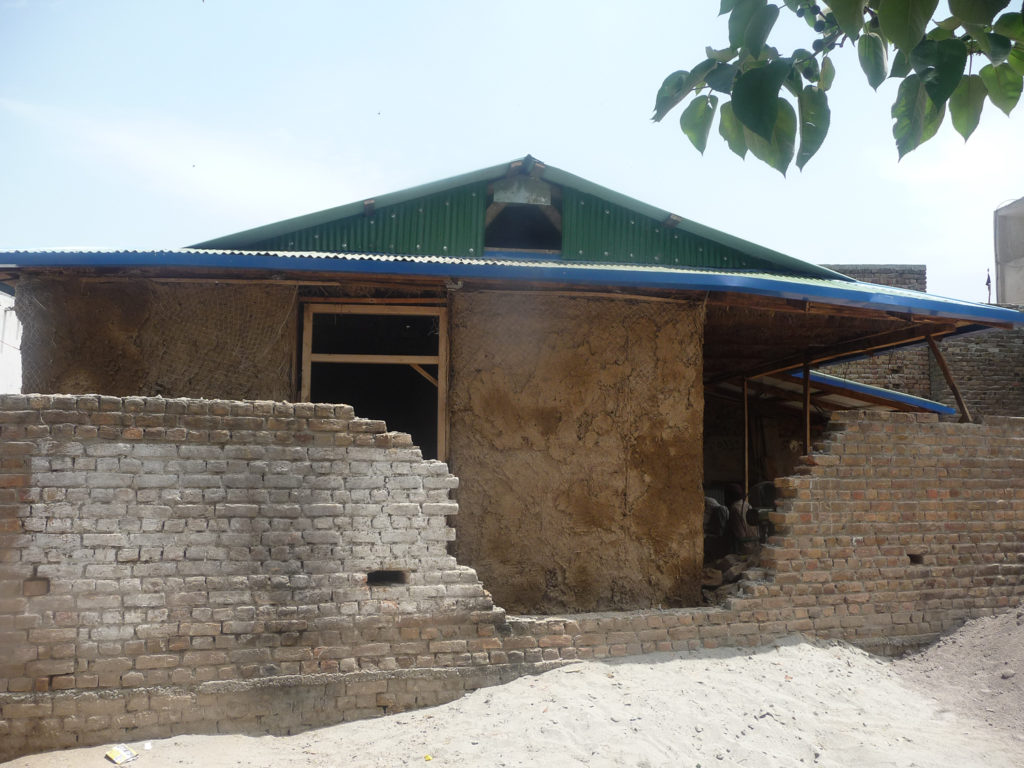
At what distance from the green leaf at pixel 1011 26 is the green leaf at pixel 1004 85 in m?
0.06

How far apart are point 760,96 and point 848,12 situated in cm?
20

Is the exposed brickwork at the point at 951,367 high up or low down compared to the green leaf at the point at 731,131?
up

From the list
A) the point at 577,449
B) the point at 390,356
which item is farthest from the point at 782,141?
the point at 390,356

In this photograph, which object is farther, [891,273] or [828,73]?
[891,273]

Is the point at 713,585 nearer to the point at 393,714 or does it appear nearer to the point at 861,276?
the point at 393,714

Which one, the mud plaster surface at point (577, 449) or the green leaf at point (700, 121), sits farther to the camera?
the mud plaster surface at point (577, 449)

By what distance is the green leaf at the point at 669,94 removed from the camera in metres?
1.64

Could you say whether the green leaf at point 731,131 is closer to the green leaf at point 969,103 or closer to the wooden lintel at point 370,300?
the green leaf at point 969,103

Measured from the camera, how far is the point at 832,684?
17.8 ft

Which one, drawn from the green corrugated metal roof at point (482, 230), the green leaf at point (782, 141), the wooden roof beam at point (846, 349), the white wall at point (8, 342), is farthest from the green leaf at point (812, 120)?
the white wall at point (8, 342)

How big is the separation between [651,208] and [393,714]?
16.5 ft

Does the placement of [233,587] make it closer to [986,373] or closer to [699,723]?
[699,723]

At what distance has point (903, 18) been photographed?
1297 millimetres

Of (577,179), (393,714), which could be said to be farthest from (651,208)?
(393,714)
